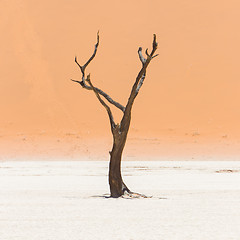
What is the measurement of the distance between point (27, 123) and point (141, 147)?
32.6 ft
